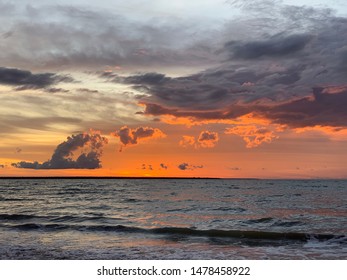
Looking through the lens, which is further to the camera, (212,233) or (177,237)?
(212,233)

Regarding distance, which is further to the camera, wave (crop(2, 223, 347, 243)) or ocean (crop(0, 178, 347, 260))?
wave (crop(2, 223, 347, 243))

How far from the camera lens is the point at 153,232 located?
24.7 metres

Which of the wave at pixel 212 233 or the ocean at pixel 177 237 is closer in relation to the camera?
the ocean at pixel 177 237

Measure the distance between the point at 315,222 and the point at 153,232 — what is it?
13573 millimetres

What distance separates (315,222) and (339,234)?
591 centimetres
